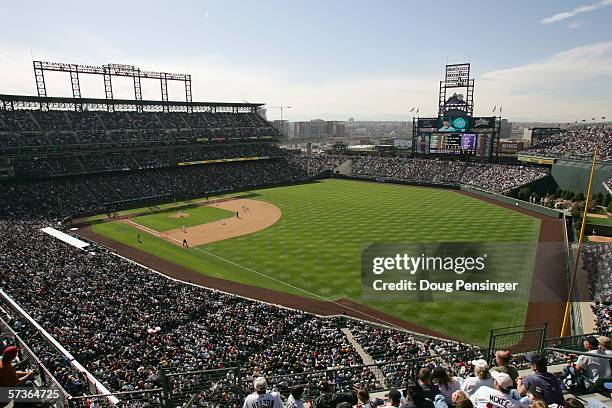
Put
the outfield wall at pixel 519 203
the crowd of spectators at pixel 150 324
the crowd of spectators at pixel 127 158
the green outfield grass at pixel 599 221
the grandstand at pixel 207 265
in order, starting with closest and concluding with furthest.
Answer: the grandstand at pixel 207 265 < the crowd of spectators at pixel 150 324 < the green outfield grass at pixel 599 221 < the outfield wall at pixel 519 203 < the crowd of spectators at pixel 127 158

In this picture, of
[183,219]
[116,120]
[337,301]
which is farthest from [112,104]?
[337,301]

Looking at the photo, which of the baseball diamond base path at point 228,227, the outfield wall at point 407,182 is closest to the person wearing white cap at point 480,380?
the baseball diamond base path at point 228,227

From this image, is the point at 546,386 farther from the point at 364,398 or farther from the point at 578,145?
the point at 578,145

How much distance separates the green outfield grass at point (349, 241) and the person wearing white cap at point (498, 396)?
17.2 meters

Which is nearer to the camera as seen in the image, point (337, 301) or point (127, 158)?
point (337, 301)

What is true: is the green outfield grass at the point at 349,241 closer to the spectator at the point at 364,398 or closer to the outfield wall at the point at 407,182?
the outfield wall at the point at 407,182

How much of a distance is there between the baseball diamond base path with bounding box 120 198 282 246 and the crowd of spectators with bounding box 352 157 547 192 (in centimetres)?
3417

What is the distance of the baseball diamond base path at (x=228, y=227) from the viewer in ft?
140

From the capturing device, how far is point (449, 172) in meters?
75.6

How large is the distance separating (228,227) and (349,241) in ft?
50.2

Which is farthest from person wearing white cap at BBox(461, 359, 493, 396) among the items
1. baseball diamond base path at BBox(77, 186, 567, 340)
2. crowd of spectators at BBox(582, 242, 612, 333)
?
baseball diamond base path at BBox(77, 186, 567, 340)

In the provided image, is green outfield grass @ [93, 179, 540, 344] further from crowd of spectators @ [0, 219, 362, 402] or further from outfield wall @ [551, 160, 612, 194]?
outfield wall @ [551, 160, 612, 194]

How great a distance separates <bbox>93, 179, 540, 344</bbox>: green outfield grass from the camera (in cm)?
2514

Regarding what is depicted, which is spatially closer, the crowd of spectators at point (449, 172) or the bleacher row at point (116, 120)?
the bleacher row at point (116, 120)
